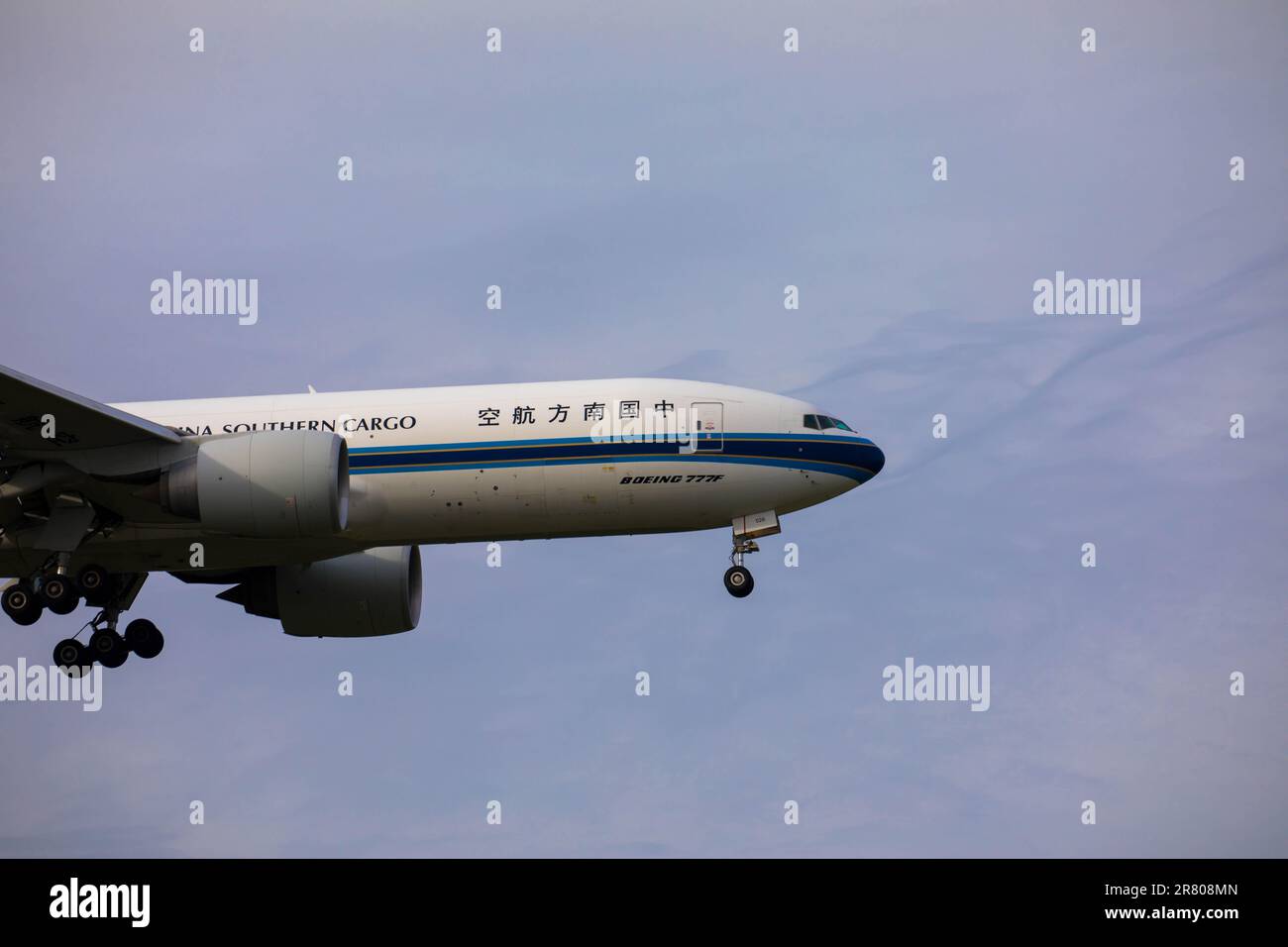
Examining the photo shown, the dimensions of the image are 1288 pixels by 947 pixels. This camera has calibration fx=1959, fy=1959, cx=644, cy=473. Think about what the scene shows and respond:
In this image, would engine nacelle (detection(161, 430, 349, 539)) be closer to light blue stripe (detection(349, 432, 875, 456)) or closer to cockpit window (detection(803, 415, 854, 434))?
light blue stripe (detection(349, 432, 875, 456))

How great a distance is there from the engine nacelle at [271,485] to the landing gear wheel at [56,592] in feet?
12.1

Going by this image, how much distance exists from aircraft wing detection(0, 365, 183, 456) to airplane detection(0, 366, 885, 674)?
5 centimetres

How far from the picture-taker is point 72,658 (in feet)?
148

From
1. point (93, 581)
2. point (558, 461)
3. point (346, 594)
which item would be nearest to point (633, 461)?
point (558, 461)

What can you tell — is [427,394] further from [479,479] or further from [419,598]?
[419,598]

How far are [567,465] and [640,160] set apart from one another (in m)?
8.49

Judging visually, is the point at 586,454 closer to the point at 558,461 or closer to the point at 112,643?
the point at 558,461

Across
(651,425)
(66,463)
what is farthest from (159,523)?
(651,425)

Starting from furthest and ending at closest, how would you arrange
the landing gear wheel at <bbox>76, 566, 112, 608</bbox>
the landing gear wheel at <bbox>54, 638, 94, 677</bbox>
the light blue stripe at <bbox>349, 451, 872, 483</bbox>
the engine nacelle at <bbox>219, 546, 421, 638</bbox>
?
the engine nacelle at <bbox>219, 546, 421, 638</bbox>, the landing gear wheel at <bbox>54, 638, 94, 677</bbox>, the landing gear wheel at <bbox>76, 566, 112, 608</bbox>, the light blue stripe at <bbox>349, 451, 872, 483</bbox>

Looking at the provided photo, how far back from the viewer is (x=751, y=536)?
4269 cm

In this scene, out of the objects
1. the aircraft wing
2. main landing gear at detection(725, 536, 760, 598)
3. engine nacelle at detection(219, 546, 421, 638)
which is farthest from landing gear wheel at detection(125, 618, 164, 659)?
main landing gear at detection(725, 536, 760, 598)

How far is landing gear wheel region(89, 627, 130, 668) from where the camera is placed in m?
45.6

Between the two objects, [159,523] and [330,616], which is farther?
[330,616]

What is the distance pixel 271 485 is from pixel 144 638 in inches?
330
